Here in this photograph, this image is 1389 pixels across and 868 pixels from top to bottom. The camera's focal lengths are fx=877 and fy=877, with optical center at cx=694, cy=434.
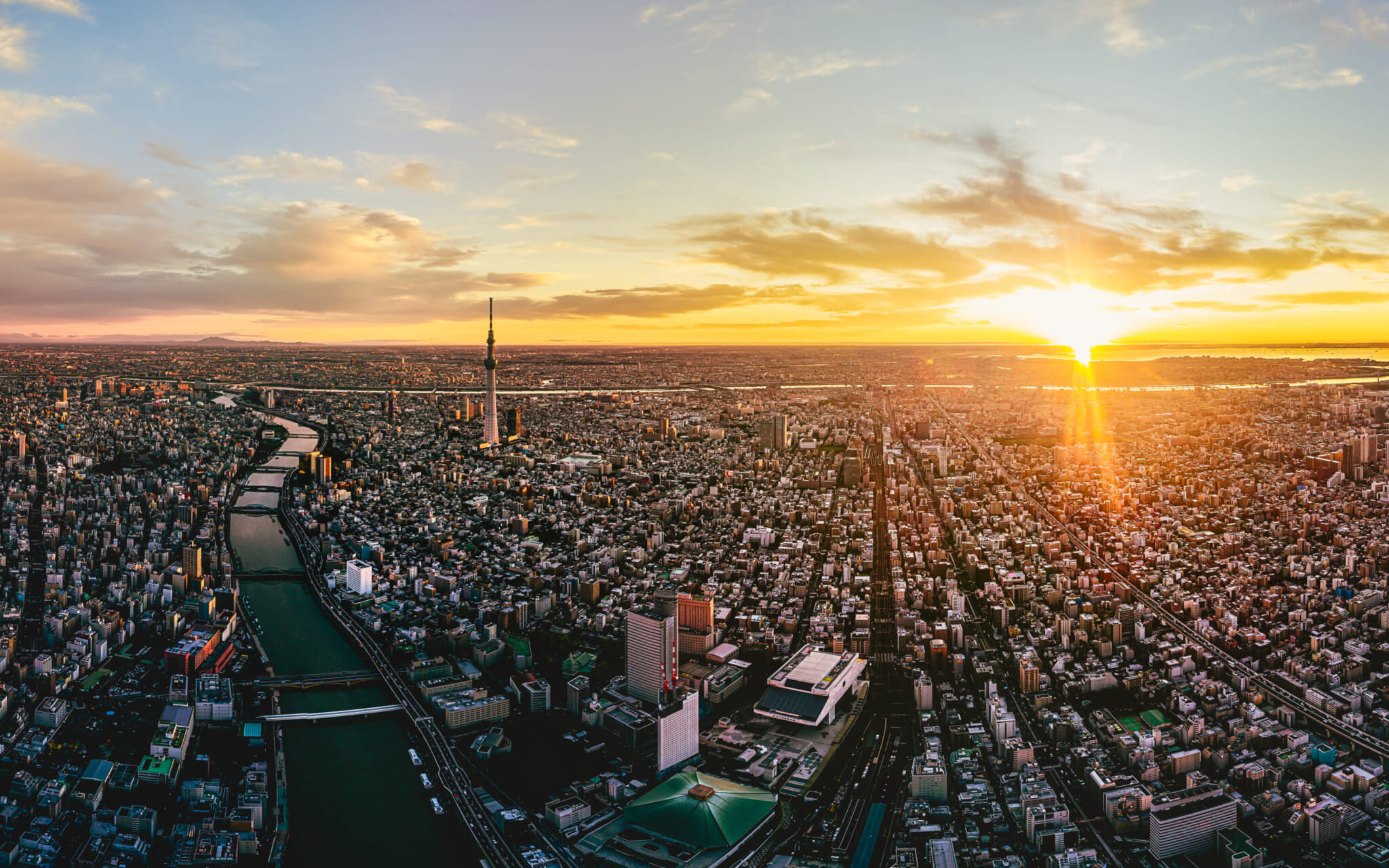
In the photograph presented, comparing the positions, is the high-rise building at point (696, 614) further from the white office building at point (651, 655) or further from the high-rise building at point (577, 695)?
the high-rise building at point (577, 695)

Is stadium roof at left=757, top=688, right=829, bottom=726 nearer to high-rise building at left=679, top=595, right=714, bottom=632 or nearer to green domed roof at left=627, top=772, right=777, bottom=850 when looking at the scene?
green domed roof at left=627, top=772, right=777, bottom=850

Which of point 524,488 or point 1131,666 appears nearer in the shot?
point 1131,666

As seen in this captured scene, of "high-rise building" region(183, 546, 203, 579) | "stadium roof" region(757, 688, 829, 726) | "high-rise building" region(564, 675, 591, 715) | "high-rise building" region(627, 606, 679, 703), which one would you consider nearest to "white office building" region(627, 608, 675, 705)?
"high-rise building" region(627, 606, 679, 703)

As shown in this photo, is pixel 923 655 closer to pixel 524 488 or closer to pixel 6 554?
Result: pixel 524 488

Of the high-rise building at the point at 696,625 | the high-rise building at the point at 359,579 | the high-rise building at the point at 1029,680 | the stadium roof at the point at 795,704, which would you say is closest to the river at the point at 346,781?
the high-rise building at the point at 359,579

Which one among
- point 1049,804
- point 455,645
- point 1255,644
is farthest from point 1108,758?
point 455,645

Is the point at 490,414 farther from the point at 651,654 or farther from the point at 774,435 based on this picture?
the point at 651,654
